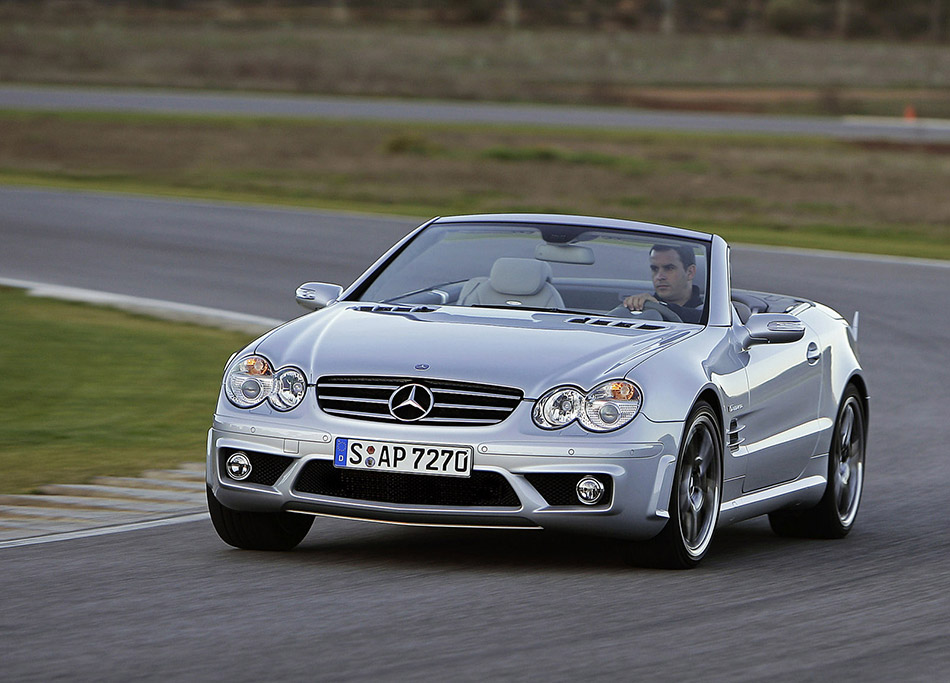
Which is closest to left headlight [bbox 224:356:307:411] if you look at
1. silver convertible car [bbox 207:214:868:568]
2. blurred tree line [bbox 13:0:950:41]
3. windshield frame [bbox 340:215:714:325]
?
silver convertible car [bbox 207:214:868:568]

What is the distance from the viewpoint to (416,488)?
6570mm

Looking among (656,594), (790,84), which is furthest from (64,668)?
(790,84)

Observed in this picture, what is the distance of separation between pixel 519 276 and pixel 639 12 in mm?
92882

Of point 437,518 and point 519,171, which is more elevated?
point 437,518

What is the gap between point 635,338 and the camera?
7.02m

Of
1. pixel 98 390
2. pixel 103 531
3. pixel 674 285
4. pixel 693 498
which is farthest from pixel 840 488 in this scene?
pixel 98 390

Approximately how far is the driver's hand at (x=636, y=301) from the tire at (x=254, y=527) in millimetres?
1632

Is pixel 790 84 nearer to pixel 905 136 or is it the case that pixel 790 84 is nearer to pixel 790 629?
pixel 905 136

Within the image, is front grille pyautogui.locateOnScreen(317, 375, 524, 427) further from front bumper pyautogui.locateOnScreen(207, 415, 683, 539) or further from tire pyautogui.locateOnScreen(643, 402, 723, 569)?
tire pyautogui.locateOnScreen(643, 402, 723, 569)

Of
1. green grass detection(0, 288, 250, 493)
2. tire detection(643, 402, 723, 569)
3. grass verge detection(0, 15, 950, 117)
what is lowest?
grass verge detection(0, 15, 950, 117)

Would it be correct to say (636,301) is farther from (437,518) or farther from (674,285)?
(437,518)

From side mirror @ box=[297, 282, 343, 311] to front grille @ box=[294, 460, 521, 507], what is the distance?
4.52 ft

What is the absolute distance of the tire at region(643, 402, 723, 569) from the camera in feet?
22.1

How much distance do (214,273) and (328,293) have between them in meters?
10.9
